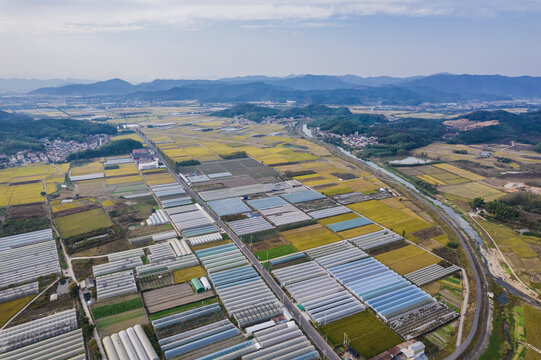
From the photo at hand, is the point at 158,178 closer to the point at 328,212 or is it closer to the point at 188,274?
the point at 328,212

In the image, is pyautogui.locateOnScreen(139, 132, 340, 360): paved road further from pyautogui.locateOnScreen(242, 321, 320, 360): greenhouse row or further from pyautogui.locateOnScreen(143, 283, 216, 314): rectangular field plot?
pyautogui.locateOnScreen(143, 283, 216, 314): rectangular field plot

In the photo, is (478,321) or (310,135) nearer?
(478,321)

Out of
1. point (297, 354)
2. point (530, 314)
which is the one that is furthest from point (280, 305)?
point (530, 314)

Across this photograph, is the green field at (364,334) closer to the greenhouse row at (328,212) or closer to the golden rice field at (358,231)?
the golden rice field at (358,231)

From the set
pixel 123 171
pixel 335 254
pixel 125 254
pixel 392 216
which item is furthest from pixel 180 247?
pixel 123 171

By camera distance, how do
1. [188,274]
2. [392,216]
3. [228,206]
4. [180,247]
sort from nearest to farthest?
[188,274] → [180,247] → [392,216] → [228,206]

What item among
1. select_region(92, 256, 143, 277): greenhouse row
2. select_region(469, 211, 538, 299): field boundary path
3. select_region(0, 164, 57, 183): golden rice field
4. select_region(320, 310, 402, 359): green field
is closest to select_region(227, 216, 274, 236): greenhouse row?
select_region(92, 256, 143, 277): greenhouse row

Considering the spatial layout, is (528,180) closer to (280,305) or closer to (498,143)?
(498,143)
